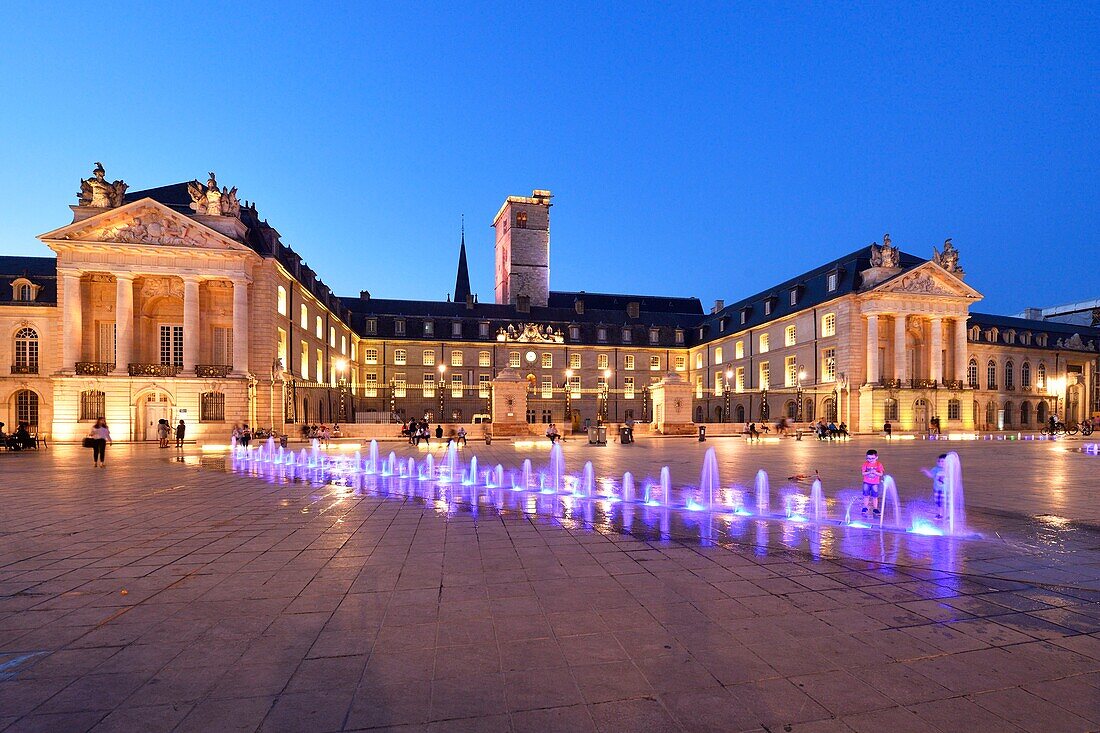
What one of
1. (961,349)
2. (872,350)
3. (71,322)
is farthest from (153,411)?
(961,349)

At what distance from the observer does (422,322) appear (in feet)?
235

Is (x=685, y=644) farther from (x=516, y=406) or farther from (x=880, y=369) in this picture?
(x=880, y=369)

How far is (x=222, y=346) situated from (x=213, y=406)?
499cm

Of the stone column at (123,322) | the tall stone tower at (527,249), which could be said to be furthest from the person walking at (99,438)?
the tall stone tower at (527,249)

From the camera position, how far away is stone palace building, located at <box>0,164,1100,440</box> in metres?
37.9

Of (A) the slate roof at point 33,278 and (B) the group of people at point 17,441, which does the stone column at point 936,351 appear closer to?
(B) the group of people at point 17,441

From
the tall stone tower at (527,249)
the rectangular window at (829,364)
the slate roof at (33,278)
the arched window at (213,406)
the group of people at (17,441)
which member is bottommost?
the group of people at (17,441)

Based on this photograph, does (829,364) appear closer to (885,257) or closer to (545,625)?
(885,257)

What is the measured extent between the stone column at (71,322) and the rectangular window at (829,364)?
6166 centimetres

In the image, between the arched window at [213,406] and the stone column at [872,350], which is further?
the stone column at [872,350]

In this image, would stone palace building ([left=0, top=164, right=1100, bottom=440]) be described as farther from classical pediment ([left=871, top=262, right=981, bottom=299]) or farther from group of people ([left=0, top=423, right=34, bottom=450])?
group of people ([left=0, top=423, right=34, bottom=450])

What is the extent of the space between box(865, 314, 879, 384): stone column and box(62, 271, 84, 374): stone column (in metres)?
63.1

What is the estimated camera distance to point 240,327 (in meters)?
38.8

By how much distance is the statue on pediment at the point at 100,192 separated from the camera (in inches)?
1496
